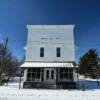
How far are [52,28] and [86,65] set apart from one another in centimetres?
2523

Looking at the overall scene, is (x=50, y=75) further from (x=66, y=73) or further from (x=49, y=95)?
(x=49, y=95)

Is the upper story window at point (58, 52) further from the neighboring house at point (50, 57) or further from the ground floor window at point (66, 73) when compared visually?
the ground floor window at point (66, 73)

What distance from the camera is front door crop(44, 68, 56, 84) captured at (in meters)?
20.9

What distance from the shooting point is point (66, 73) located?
20.7 m

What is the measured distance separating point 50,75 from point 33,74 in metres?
2.49

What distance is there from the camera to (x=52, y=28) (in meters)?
22.5

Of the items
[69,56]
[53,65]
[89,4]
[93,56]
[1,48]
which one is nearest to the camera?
[89,4]

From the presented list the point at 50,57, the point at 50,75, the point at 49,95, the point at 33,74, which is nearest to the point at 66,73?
→ the point at 50,75

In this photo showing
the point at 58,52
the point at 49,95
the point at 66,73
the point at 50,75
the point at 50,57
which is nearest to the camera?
the point at 49,95

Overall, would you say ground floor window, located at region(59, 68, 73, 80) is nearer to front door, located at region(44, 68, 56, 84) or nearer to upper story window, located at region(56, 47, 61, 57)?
front door, located at region(44, 68, 56, 84)

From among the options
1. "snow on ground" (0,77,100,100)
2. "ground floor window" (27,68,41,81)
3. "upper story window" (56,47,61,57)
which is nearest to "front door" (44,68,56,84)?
"ground floor window" (27,68,41,81)

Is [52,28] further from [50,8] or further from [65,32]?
[50,8]

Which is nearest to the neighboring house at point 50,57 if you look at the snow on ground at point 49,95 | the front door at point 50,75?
the front door at point 50,75

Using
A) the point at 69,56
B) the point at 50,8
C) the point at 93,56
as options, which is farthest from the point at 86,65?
the point at 50,8
